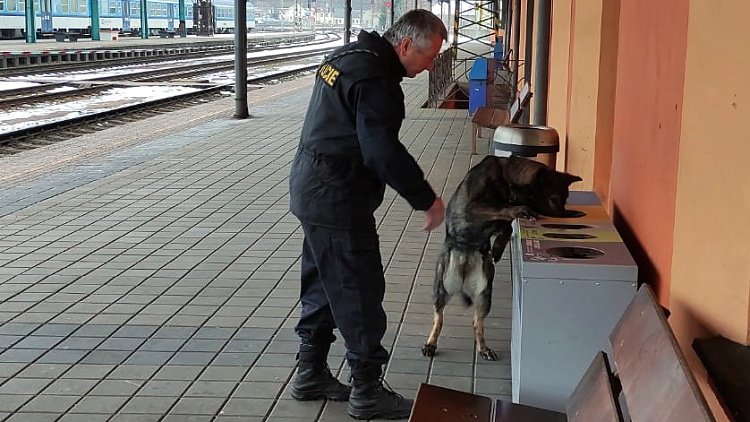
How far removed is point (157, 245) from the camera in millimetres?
7414

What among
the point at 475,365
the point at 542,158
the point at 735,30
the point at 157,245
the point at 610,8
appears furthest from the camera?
the point at 542,158

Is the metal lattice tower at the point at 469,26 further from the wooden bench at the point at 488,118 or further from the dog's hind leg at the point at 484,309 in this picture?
the dog's hind leg at the point at 484,309

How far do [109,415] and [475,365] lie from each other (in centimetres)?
185

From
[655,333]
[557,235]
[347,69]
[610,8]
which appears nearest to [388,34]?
[347,69]

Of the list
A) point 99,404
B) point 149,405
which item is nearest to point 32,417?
point 99,404

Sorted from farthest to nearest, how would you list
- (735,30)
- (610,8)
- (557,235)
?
(610,8), (557,235), (735,30)

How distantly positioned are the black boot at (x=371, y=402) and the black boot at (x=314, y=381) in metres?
0.21

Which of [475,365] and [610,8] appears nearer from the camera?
[475,365]

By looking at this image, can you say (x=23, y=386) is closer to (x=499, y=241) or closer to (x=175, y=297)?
(x=175, y=297)

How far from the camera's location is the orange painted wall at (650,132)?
11.7 feet

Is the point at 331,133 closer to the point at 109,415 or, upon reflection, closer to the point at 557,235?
the point at 557,235

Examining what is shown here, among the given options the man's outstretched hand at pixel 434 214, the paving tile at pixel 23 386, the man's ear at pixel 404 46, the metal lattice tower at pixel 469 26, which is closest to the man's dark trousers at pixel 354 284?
the man's outstretched hand at pixel 434 214

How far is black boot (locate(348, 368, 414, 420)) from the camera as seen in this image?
13.8 ft

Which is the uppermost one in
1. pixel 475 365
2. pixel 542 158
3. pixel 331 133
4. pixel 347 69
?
pixel 347 69
